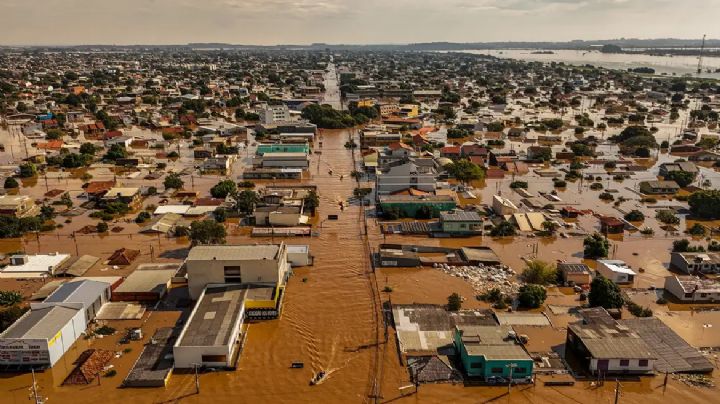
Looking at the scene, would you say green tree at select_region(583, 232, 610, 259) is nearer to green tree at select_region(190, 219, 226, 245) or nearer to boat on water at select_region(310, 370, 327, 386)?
boat on water at select_region(310, 370, 327, 386)

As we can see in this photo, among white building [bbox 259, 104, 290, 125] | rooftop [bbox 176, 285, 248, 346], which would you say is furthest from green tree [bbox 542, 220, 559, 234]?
white building [bbox 259, 104, 290, 125]

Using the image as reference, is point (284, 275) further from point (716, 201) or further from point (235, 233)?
point (716, 201)

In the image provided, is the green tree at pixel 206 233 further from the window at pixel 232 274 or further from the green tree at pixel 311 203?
the green tree at pixel 311 203

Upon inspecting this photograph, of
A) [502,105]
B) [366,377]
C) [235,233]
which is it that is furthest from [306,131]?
[366,377]

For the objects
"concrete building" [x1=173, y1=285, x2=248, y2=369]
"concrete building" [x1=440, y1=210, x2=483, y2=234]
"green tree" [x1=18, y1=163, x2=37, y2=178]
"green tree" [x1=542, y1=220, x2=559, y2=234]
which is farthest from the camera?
"green tree" [x1=18, y1=163, x2=37, y2=178]

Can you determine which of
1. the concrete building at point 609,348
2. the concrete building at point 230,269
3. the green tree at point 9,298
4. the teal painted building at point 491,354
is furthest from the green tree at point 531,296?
the green tree at point 9,298
